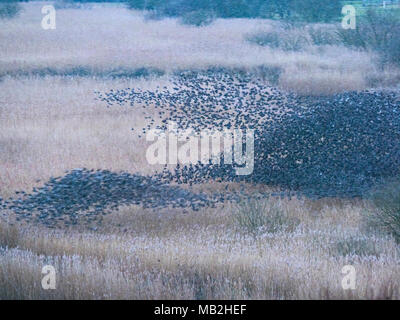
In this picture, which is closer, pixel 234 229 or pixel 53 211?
pixel 234 229

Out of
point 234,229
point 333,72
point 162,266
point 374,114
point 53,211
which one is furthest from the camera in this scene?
point 333,72

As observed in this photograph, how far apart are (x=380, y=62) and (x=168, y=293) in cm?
1836

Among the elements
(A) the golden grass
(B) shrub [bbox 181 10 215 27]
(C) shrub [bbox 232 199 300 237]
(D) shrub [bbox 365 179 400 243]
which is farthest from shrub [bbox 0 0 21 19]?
(D) shrub [bbox 365 179 400 243]

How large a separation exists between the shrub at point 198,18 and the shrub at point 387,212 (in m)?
26.8

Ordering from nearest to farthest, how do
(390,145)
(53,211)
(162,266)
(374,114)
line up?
(162,266)
(53,211)
(390,145)
(374,114)

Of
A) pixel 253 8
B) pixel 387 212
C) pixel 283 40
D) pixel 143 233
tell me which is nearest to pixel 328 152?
pixel 387 212

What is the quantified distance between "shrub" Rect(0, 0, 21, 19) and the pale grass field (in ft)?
40.3

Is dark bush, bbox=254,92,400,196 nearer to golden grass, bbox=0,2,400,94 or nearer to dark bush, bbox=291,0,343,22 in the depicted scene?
golden grass, bbox=0,2,400,94

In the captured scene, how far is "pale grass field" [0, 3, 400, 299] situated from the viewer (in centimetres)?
547

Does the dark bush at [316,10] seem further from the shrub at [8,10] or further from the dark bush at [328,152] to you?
the dark bush at [328,152]
